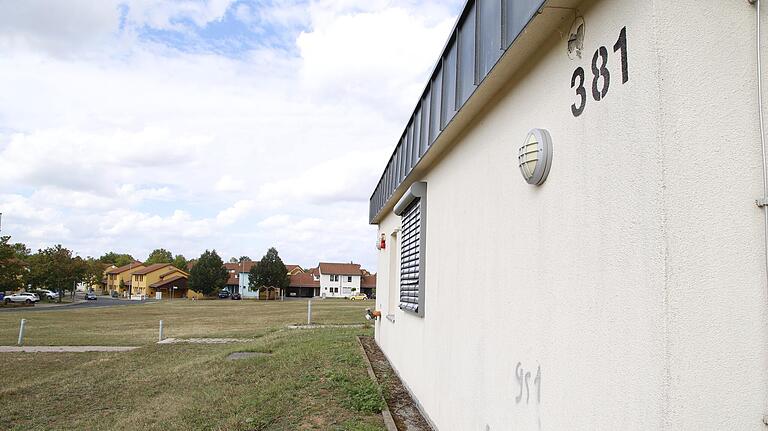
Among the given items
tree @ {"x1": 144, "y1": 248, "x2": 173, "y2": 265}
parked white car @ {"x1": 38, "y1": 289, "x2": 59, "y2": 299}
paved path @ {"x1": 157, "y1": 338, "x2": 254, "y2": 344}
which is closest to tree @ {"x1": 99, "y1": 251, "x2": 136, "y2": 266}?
tree @ {"x1": 144, "y1": 248, "x2": 173, "y2": 265}

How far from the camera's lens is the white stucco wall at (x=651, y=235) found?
206cm

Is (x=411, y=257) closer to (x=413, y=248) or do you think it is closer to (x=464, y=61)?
(x=413, y=248)

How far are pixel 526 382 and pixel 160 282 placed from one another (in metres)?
96.1

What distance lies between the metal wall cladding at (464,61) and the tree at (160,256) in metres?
141

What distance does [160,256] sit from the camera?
462ft

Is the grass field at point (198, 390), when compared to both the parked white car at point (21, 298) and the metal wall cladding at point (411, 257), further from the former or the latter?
the parked white car at point (21, 298)

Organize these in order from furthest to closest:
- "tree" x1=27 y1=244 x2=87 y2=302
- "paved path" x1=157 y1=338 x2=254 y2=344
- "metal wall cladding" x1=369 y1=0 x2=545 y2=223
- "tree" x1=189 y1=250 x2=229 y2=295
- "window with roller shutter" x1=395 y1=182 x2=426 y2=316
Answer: "tree" x1=189 y1=250 x2=229 y2=295
"tree" x1=27 y1=244 x2=87 y2=302
"paved path" x1=157 y1=338 x2=254 y2=344
"window with roller shutter" x1=395 y1=182 x2=426 y2=316
"metal wall cladding" x1=369 y1=0 x2=545 y2=223

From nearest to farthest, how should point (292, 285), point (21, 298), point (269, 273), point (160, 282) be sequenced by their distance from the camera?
point (21, 298)
point (269, 273)
point (160, 282)
point (292, 285)

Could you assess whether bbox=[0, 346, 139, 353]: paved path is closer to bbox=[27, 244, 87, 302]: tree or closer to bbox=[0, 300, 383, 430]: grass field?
bbox=[0, 300, 383, 430]: grass field

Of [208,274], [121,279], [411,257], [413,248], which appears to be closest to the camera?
[413,248]

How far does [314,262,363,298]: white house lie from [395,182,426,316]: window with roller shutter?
88993mm

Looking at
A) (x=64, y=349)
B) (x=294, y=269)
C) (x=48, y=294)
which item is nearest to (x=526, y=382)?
(x=64, y=349)

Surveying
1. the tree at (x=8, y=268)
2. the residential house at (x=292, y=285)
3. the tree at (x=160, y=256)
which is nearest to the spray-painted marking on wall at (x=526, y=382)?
the tree at (x=8, y=268)

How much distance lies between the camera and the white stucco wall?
6.77 ft
